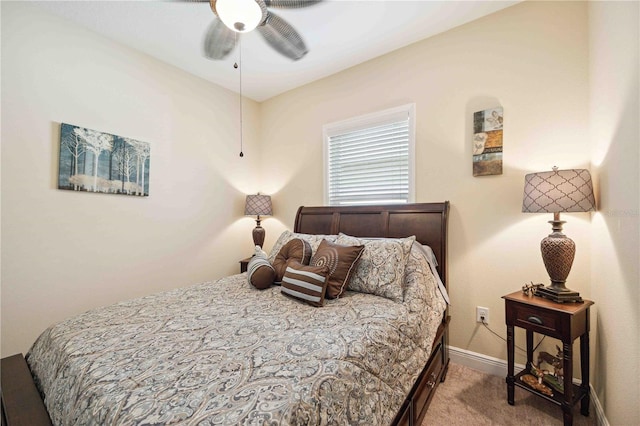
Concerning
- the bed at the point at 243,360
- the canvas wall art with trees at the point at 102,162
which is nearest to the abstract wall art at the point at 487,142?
the bed at the point at 243,360

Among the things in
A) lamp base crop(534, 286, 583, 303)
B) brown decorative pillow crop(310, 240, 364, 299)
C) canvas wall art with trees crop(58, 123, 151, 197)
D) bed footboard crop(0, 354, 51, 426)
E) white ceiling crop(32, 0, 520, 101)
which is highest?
white ceiling crop(32, 0, 520, 101)

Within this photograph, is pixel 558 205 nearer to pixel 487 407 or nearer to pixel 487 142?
pixel 487 142

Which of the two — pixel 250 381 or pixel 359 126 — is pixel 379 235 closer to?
pixel 359 126

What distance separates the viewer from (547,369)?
195 cm

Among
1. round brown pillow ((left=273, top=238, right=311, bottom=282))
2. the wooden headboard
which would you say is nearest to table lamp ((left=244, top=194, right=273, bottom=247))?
the wooden headboard

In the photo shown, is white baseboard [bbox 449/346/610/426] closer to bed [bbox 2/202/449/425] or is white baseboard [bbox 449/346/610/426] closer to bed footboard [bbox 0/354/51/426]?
bed [bbox 2/202/449/425]

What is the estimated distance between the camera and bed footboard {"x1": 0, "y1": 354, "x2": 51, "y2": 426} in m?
1.01

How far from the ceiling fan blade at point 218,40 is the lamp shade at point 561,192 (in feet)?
7.78

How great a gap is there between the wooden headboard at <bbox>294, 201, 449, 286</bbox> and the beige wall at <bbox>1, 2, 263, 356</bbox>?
1347 mm

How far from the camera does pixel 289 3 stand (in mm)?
1761

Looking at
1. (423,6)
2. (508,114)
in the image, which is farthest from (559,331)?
(423,6)

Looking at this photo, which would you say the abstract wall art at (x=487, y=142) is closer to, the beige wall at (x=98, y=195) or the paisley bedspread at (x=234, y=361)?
the paisley bedspread at (x=234, y=361)

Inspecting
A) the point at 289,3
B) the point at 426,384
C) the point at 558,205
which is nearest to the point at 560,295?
the point at 558,205

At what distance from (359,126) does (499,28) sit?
1.38 meters
